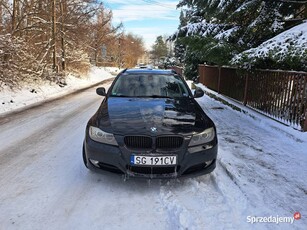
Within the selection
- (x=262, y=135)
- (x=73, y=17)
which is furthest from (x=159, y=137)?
(x=73, y=17)

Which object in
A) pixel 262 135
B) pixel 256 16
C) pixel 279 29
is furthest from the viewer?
pixel 256 16

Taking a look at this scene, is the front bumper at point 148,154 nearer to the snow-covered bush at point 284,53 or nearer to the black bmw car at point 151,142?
the black bmw car at point 151,142

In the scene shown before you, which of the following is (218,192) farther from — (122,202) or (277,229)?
(122,202)

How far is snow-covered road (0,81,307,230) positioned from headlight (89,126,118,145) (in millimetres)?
448

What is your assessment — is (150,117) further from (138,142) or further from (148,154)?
(148,154)

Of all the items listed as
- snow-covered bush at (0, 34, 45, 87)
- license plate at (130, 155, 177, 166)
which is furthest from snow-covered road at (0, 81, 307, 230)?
snow-covered bush at (0, 34, 45, 87)

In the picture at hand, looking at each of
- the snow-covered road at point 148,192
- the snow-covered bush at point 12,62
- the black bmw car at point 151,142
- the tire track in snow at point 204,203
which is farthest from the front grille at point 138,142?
the snow-covered bush at point 12,62

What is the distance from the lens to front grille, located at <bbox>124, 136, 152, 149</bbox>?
3383 millimetres

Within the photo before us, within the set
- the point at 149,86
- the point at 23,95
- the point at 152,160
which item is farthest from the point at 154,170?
the point at 23,95

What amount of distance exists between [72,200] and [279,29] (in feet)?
26.3

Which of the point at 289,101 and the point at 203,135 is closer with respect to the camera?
the point at 203,135

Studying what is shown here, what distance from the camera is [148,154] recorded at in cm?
332

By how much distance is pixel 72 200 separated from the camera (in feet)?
11.0

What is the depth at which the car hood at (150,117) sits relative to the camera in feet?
11.4
